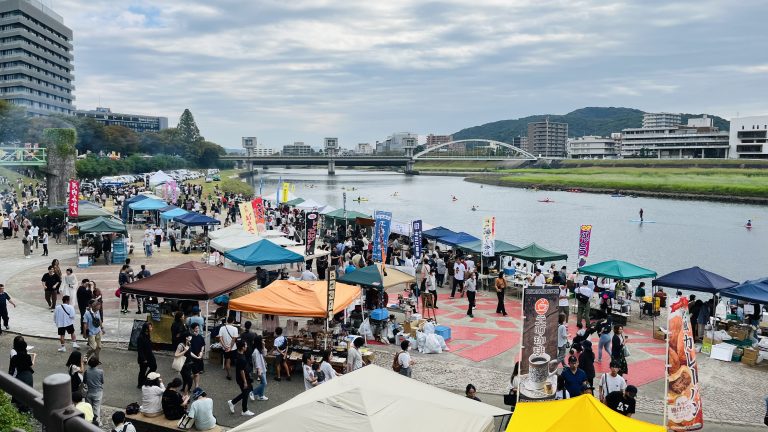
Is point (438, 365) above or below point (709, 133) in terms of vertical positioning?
below

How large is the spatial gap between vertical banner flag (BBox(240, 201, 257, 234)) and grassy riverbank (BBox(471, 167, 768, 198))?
85263 millimetres

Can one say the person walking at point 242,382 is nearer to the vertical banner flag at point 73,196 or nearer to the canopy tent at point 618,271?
the canopy tent at point 618,271

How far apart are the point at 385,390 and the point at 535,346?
12.5 feet

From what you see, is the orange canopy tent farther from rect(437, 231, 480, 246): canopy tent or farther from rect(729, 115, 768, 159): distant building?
rect(729, 115, 768, 159): distant building

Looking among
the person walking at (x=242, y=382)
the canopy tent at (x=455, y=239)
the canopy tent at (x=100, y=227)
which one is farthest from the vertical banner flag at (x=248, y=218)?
the person walking at (x=242, y=382)

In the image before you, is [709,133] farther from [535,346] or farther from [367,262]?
[535,346]

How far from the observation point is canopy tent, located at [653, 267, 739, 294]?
1690 centimetres

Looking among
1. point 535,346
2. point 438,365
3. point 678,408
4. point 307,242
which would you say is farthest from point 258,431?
point 307,242

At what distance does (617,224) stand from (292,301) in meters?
56.4

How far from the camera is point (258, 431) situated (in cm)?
698

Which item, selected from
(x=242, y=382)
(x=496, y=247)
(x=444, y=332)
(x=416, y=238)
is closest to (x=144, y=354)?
(x=242, y=382)

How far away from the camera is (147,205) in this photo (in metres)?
34.7

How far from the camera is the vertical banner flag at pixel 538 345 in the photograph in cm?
1048

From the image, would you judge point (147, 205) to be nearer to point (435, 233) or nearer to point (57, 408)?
point (435, 233)
